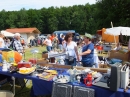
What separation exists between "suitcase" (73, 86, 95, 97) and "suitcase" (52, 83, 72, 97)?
108 millimetres

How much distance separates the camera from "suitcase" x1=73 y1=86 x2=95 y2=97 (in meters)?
2.83

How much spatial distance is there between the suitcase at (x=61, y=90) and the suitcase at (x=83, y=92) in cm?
11

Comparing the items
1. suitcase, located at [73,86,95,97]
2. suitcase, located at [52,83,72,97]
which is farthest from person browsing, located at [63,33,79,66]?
suitcase, located at [73,86,95,97]

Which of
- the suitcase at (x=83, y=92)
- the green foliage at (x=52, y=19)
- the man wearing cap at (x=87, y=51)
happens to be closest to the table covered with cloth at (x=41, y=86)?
the suitcase at (x=83, y=92)

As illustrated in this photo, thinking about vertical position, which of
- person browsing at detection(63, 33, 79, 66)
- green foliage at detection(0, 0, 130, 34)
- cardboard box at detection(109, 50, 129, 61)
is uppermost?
green foliage at detection(0, 0, 130, 34)

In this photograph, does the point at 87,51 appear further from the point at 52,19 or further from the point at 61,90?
the point at 52,19

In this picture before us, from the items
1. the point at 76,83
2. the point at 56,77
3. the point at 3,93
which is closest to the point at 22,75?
the point at 3,93

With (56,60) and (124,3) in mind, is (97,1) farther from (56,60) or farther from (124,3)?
(56,60)

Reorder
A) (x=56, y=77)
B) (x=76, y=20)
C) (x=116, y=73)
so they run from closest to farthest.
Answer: (x=116, y=73), (x=56, y=77), (x=76, y=20)

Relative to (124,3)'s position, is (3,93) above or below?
below

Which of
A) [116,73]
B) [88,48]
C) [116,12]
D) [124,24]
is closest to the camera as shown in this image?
[116,73]

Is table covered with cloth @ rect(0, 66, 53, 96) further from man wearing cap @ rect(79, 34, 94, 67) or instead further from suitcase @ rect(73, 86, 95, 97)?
man wearing cap @ rect(79, 34, 94, 67)

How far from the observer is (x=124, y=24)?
70.9 feet

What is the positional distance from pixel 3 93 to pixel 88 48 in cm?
210
